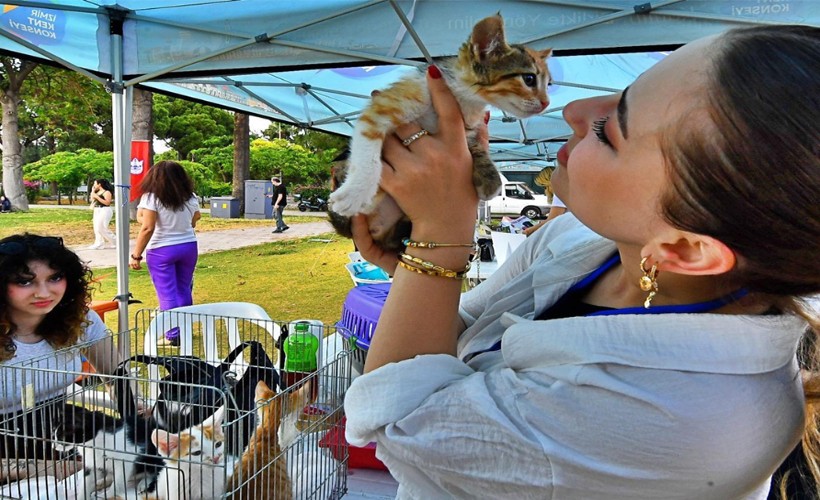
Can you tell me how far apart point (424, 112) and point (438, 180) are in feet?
0.97

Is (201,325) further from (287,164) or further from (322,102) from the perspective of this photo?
(287,164)

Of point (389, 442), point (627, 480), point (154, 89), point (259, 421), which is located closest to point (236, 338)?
point (259, 421)

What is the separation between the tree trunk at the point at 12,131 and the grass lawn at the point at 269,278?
4.81m

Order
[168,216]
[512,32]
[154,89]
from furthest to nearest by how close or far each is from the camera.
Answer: [168,216]
[154,89]
[512,32]

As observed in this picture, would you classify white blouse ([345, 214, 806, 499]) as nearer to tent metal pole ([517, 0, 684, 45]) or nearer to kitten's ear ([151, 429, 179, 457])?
kitten's ear ([151, 429, 179, 457])

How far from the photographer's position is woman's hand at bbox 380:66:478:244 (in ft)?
3.32

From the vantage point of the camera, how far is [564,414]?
→ 0.69 m

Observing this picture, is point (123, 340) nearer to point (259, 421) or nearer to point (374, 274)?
point (259, 421)

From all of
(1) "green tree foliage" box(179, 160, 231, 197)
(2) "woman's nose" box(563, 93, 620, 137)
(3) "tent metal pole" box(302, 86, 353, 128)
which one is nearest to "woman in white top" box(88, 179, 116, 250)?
(3) "tent metal pole" box(302, 86, 353, 128)

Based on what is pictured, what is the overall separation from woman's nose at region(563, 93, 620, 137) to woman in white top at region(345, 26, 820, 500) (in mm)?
37

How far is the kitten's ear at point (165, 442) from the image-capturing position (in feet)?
4.16

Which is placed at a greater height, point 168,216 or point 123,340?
point 168,216

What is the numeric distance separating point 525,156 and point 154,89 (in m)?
8.59

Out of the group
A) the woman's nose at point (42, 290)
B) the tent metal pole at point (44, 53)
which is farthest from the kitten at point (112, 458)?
the tent metal pole at point (44, 53)
